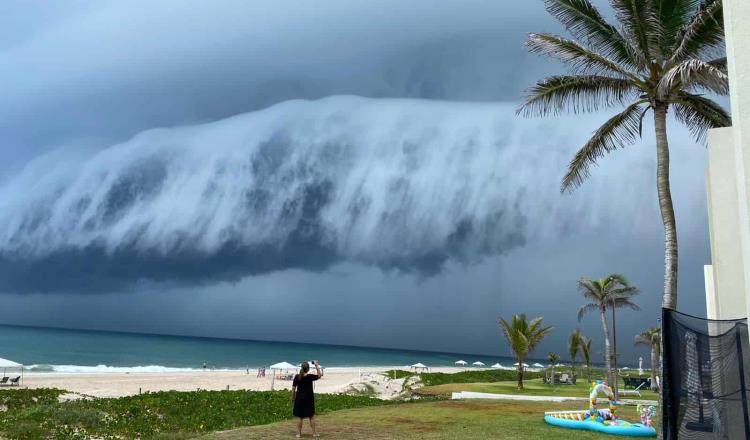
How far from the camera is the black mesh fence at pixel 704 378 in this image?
313 inches

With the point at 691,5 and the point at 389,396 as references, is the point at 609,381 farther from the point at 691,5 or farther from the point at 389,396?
the point at 691,5

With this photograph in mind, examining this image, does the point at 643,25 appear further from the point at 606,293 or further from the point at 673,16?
the point at 606,293

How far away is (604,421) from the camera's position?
15.6 metres

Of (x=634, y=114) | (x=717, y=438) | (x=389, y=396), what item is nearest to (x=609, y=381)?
(x=389, y=396)

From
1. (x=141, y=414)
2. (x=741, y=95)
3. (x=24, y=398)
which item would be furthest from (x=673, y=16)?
(x=24, y=398)

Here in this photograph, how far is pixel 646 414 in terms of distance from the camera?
15289 millimetres

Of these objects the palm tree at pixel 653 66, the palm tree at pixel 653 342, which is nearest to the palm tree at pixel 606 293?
the palm tree at pixel 653 342

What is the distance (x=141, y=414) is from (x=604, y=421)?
12.8 meters

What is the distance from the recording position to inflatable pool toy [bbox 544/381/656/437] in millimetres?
14680

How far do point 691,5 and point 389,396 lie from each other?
73.1 feet

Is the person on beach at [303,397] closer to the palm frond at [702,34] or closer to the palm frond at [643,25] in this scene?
the palm frond at [643,25]

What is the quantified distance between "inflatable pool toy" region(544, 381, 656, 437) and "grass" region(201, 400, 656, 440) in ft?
1.60

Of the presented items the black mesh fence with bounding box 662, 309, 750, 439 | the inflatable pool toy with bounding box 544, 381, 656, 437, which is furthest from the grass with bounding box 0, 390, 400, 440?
the black mesh fence with bounding box 662, 309, 750, 439

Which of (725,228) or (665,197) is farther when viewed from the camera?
(665,197)
